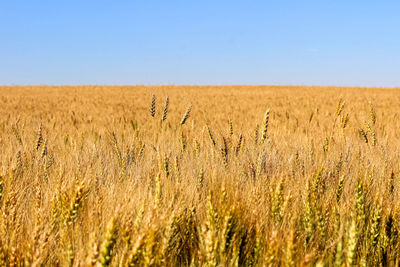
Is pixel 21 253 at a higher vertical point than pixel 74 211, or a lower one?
lower

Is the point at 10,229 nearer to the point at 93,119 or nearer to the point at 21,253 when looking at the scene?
the point at 21,253

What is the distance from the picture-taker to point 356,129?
17.7 feet

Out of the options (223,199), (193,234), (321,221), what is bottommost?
(193,234)

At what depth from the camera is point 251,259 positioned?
1.29 metres

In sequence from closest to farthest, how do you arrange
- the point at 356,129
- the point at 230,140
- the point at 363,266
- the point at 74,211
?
1. the point at 363,266
2. the point at 74,211
3. the point at 230,140
4. the point at 356,129

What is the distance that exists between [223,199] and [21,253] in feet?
2.14

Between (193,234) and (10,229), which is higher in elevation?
(10,229)

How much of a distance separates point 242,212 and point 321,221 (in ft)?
0.97

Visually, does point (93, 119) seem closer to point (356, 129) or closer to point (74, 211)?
point (356, 129)

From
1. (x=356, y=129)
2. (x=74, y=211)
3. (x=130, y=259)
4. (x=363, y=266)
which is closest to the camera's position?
(x=130, y=259)

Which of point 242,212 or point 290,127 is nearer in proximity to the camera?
point 242,212

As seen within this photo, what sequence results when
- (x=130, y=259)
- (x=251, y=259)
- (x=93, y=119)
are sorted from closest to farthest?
(x=130, y=259), (x=251, y=259), (x=93, y=119)

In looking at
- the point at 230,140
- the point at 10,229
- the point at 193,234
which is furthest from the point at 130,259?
the point at 230,140

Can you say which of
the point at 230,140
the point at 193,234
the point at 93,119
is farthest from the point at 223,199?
the point at 93,119
